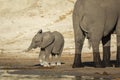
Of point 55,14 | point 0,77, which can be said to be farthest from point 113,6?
point 55,14

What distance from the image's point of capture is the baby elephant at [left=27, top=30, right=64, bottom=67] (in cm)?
1762

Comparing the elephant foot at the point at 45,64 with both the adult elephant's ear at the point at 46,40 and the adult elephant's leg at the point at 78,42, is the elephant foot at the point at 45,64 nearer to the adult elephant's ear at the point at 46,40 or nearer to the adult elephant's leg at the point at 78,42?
the adult elephant's ear at the point at 46,40

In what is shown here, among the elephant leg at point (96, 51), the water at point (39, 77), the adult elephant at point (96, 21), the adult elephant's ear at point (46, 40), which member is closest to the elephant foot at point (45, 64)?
the adult elephant's ear at point (46, 40)

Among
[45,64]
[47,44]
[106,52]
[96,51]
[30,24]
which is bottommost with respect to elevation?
[30,24]

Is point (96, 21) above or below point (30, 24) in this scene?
above

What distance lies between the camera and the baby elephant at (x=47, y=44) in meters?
17.6

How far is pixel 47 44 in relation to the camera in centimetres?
1767

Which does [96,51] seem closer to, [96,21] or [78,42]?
[78,42]

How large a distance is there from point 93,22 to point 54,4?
25078 mm

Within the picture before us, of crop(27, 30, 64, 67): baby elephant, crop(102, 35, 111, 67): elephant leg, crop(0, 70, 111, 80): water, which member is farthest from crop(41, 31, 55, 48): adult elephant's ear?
crop(0, 70, 111, 80): water

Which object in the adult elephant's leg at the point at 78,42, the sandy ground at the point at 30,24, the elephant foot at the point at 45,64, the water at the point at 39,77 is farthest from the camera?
the sandy ground at the point at 30,24

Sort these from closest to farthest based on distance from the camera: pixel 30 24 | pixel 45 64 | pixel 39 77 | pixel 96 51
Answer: pixel 39 77 < pixel 96 51 < pixel 45 64 < pixel 30 24

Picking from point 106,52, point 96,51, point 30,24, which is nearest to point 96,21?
point 96,51

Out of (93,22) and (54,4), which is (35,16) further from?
(93,22)
